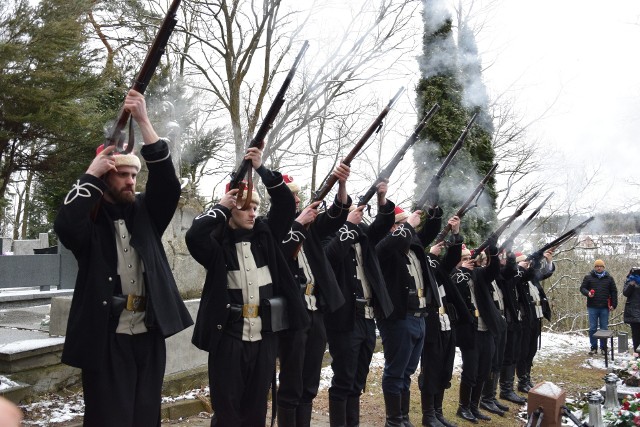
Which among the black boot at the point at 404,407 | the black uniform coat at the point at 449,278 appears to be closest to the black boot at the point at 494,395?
the black uniform coat at the point at 449,278

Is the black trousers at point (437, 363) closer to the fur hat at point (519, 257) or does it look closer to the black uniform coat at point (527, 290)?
→ the black uniform coat at point (527, 290)

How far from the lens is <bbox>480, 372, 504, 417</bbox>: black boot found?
837 centimetres

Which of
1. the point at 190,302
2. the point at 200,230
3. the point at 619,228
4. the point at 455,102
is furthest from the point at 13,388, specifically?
the point at 619,228

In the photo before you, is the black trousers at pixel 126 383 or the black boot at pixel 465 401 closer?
the black trousers at pixel 126 383

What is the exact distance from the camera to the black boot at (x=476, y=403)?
25.7ft

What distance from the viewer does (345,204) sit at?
572 centimetres

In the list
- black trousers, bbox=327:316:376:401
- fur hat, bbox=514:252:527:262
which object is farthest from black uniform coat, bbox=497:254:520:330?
black trousers, bbox=327:316:376:401

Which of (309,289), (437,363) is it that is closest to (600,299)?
(437,363)

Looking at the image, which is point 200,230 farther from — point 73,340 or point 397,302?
point 397,302

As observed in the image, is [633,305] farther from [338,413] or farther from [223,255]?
[223,255]

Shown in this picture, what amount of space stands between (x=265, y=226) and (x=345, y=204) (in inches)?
52.6

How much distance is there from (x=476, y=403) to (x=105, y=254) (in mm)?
5954

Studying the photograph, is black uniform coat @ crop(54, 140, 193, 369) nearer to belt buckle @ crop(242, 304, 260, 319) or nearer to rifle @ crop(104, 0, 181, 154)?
rifle @ crop(104, 0, 181, 154)

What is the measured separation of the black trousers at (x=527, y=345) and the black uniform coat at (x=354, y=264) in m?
4.77
